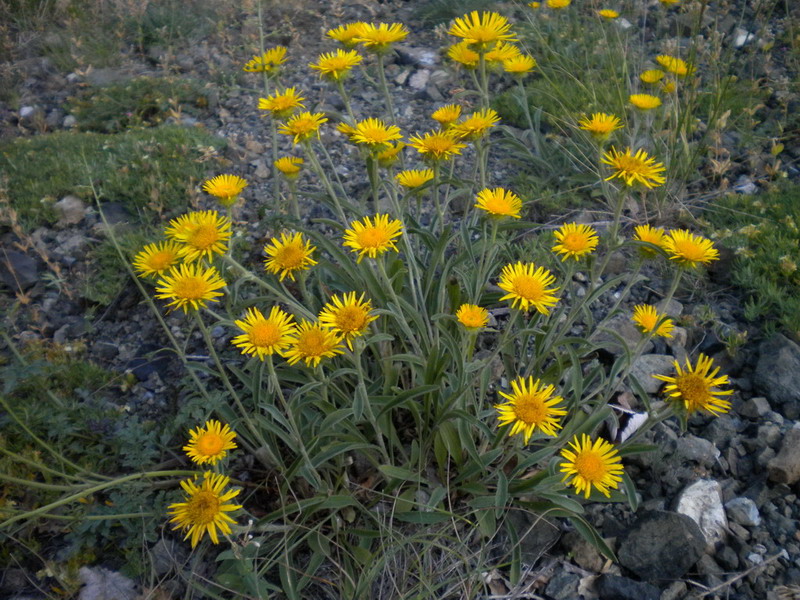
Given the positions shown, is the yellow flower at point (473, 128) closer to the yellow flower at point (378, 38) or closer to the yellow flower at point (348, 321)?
the yellow flower at point (378, 38)

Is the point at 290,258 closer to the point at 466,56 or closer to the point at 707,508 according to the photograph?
the point at 466,56

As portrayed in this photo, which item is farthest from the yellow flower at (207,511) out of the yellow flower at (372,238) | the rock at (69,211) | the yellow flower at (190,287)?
the rock at (69,211)

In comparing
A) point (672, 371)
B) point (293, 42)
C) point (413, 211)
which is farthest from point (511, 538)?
point (293, 42)

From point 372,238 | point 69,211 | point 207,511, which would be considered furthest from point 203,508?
point 69,211

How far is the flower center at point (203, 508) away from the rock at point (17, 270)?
210cm

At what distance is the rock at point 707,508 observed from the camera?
83.6 inches

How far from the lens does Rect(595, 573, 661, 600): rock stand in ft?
6.50

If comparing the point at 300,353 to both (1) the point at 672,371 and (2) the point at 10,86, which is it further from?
(2) the point at 10,86

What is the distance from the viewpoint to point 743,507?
2.17 m

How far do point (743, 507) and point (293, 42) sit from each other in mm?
4381

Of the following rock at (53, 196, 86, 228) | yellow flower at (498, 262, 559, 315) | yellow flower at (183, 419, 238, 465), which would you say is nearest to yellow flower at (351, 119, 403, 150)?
yellow flower at (498, 262, 559, 315)

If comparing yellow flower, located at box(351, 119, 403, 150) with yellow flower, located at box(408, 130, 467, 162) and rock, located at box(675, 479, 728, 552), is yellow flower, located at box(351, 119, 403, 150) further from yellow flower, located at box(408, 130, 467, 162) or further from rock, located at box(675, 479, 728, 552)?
rock, located at box(675, 479, 728, 552)

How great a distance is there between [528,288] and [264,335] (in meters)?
0.74

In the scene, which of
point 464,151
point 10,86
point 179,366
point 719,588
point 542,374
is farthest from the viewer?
point 10,86
